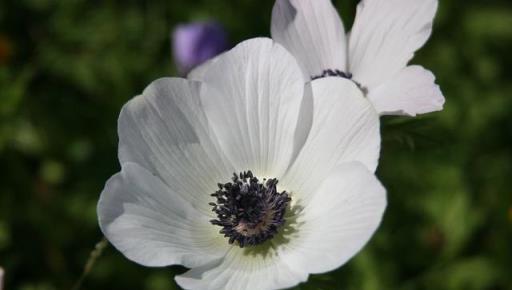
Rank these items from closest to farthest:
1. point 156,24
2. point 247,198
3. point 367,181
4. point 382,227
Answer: point 367,181, point 247,198, point 382,227, point 156,24

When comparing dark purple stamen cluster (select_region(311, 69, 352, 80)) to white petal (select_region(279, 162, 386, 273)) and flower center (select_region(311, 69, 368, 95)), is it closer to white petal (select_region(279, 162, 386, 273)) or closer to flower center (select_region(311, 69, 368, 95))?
flower center (select_region(311, 69, 368, 95))

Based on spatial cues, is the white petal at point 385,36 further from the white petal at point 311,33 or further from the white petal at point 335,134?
the white petal at point 335,134

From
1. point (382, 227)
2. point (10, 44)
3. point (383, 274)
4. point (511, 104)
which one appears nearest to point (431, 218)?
point (382, 227)

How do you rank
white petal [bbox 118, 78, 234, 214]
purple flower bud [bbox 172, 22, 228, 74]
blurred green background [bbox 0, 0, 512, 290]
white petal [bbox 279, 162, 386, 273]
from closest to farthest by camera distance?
white petal [bbox 279, 162, 386, 273], white petal [bbox 118, 78, 234, 214], blurred green background [bbox 0, 0, 512, 290], purple flower bud [bbox 172, 22, 228, 74]

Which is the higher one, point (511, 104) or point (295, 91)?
point (295, 91)

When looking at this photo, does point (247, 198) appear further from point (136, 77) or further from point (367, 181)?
point (136, 77)

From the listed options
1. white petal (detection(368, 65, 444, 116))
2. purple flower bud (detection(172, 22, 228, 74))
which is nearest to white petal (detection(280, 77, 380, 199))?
white petal (detection(368, 65, 444, 116))

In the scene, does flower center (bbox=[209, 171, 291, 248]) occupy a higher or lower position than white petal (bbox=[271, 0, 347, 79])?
lower
